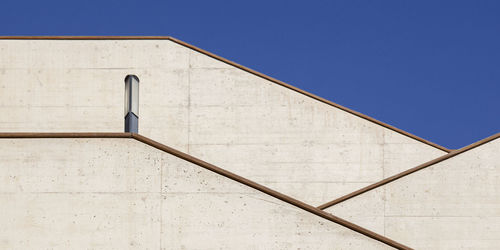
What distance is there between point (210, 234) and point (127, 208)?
1241mm

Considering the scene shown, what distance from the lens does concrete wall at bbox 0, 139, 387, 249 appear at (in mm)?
12477

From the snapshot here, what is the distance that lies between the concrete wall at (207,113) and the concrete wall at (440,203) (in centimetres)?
336

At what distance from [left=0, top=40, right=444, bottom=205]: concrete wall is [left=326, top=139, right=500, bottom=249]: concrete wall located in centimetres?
336

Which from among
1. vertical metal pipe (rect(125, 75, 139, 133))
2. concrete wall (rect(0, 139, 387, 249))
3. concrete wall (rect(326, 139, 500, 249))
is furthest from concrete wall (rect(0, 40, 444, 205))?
concrete wall (rect(0, 139, 387, 249))

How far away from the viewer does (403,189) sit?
59.1 feet

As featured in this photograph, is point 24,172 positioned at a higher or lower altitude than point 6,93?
lower

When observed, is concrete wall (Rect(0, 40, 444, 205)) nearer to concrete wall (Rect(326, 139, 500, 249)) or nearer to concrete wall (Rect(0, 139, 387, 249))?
concrete wall (Rect(326, 139, 500, 249))

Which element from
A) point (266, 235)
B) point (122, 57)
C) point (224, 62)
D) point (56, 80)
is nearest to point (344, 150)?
point (224, 62)

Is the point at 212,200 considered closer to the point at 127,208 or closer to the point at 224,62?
the point at 127,208

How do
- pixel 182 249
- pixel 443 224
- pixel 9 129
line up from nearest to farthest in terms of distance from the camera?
1. pixel 182 249
2. pixel 443 224
3. pixel 9 129

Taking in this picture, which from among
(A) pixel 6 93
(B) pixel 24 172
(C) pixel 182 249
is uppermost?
(A) pixel 6 93

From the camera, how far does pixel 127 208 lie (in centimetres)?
1255

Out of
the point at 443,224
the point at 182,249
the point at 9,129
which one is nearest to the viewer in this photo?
the point at 182,249

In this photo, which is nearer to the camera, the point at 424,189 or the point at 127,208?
the point at 127,208
